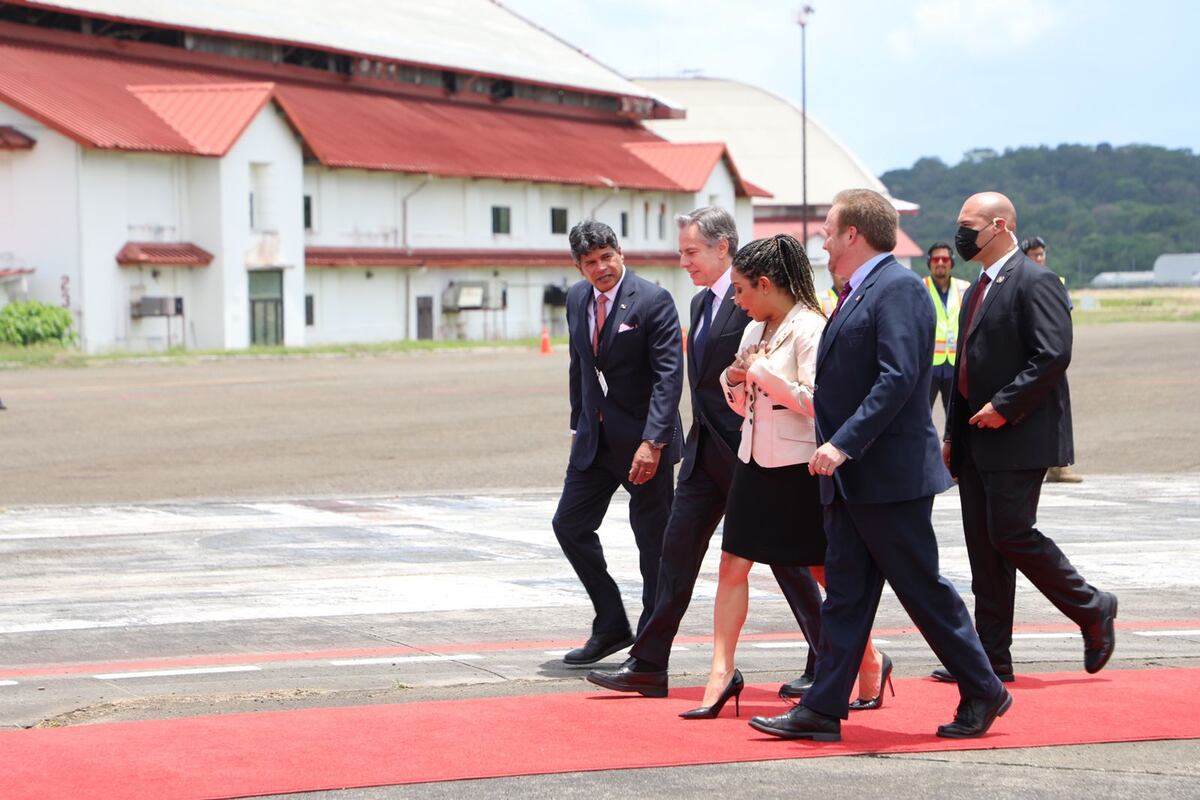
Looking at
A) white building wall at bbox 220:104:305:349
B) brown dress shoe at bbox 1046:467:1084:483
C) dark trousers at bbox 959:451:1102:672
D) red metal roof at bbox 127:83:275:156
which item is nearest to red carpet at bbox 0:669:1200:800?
dark trousers at bbox 959:451:1102:672

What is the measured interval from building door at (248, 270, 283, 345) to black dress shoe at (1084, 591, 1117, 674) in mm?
47403

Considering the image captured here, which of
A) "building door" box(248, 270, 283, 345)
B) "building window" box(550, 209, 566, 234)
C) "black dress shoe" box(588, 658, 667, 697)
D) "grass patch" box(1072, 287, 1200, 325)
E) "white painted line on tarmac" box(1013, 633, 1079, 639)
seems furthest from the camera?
"grass patch" box(1072, 287, 1200, 325)

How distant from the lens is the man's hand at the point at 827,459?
6.47m

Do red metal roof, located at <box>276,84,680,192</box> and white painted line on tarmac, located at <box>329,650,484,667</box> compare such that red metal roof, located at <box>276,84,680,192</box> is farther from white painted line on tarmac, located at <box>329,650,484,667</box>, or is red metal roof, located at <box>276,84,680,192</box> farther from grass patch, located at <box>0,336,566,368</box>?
white painted line on tarmac, located at <box>329,650,484,667</box>

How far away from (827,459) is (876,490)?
25 centimetres

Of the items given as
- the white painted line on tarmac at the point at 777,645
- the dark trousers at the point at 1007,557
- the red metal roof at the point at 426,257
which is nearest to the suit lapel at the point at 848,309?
the dark trousers at the point at 1007,557

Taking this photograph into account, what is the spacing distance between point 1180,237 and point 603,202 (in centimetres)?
11904

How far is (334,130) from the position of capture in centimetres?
5888

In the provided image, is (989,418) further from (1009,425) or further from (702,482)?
(702,482)

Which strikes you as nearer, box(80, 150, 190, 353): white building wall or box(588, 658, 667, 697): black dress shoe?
box(588, 658, 667, 697): black dress shoe

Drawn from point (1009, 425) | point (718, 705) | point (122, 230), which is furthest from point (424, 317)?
point (718, 705)

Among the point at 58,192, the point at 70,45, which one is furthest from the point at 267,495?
the point at 70,45

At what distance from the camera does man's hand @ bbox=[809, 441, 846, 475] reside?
21.2 feet

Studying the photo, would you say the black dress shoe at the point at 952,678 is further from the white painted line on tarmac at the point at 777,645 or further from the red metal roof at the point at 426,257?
the red metal roof at the point at 426,257
